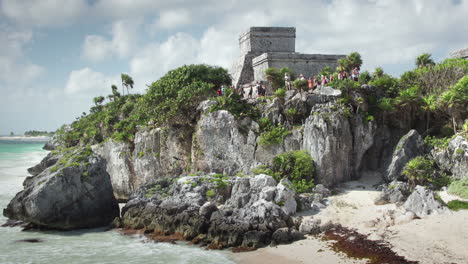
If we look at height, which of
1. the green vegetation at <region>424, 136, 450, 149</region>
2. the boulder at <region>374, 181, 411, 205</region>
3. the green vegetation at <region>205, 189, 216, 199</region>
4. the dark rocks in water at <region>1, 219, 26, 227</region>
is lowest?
the dark rocks in water at <region>1, 219, 26, 227</region>

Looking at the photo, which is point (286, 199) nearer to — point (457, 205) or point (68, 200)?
point (457, 205)

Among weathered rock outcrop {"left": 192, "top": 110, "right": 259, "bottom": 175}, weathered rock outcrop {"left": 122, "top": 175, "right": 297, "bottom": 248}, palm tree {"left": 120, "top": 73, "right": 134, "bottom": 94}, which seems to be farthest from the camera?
palm tree {"left": 120, "top": 73, "right": 134, "bottom": 94}

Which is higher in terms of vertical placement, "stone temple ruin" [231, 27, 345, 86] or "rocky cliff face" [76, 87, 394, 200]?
"stone temple ruin" [231, 27, 345, 86]

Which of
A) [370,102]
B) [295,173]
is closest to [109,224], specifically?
[295,173]

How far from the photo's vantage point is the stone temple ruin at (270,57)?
1015 inches

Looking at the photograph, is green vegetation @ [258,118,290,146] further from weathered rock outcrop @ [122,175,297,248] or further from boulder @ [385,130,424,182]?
boulder @ [385,130,424,182]

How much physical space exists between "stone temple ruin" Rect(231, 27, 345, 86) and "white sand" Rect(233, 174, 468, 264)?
1274 centimetres

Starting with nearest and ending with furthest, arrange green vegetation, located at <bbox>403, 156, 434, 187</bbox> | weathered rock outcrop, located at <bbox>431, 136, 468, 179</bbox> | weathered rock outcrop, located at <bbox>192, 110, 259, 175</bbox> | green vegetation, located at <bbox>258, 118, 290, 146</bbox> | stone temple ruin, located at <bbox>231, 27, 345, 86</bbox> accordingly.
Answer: green vegetation, located at <bbox>403, 156, 434, 187</bbox> < weathered rock outcrop, located at <bbox>431, 136, 468, 179</bbox> < green vegetation, located at <bbox>258, 118, 290, 146</bbox> < weathered rock outcrop, located at <bbox>192, 110, 259, 175</bbox> < stone temple ruin, located at <bbox>231, 27, 345, 86</bbox>

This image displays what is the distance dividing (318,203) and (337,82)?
6.87 meters

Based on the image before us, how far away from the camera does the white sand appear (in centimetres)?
1138

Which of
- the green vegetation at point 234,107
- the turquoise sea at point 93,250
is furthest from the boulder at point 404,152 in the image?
the turquoise sea at point 93,250

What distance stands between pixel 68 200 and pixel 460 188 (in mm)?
16124

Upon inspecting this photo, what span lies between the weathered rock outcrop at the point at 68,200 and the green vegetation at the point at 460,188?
566 inches

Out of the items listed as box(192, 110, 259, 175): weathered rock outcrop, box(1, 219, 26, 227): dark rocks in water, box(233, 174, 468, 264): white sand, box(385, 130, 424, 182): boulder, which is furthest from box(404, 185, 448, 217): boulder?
box(1, 219, 26, 227): dark rocks in water
